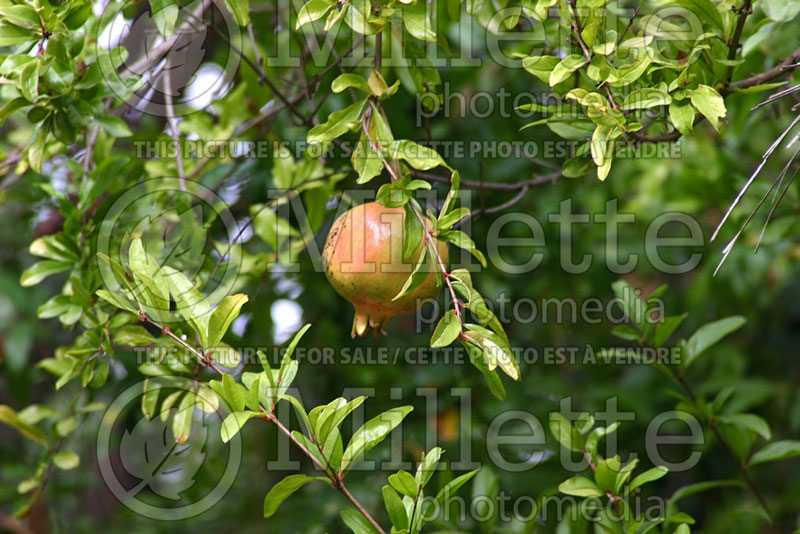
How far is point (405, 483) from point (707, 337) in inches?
24.9

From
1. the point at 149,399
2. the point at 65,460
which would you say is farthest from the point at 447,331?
the point at 65,460

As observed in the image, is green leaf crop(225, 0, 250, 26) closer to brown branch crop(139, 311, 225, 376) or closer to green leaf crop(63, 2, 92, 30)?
green leaf crop(63, 2, 92, 30)

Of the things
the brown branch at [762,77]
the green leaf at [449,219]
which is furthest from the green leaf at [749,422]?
the green leaf at [449,219]

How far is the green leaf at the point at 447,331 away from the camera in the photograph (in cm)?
89

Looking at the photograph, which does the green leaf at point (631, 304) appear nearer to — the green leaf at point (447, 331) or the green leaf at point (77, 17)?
the green leaf at point (447, 331)

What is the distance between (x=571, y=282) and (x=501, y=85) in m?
0.54

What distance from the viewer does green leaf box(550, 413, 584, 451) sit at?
1.17 meters

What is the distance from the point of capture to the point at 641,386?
2.07 metres

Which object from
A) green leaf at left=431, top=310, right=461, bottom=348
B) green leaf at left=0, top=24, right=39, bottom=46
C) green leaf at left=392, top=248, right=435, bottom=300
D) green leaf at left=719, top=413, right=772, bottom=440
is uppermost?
green leaf at left=0, top=24, right=39, bottom=46

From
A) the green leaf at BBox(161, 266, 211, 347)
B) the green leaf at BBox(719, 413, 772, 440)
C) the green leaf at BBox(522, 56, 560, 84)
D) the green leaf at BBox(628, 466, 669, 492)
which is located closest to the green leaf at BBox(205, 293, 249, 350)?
the green leaf at BBox(161, 266, 211, 347)

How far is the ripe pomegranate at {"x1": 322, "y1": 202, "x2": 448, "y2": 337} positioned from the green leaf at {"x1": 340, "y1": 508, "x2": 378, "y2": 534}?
0.26 meters

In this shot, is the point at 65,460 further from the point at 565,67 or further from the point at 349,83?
the point at 565,67

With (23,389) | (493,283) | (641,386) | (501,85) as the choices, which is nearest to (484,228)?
(493,283)

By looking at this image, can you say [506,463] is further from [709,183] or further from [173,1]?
[173,1]
